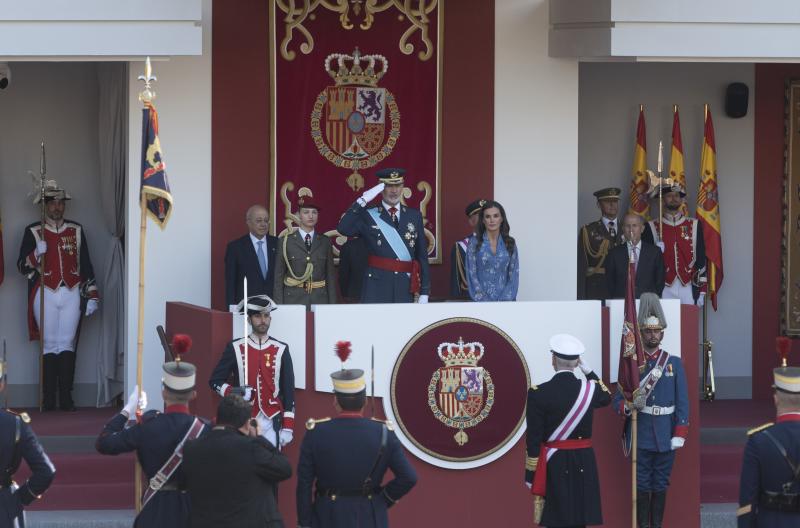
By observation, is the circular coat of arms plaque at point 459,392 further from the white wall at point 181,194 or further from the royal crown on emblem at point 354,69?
the royal crown on emblem at point 354,69

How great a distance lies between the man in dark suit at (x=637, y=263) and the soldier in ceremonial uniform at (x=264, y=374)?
391 cm

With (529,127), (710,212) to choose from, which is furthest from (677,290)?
(529,127)

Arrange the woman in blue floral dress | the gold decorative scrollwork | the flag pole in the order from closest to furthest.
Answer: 1. the woman in blue floral dress
2. the gold decorative scrollwork
3. the flag pole

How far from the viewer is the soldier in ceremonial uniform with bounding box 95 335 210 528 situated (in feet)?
28.0

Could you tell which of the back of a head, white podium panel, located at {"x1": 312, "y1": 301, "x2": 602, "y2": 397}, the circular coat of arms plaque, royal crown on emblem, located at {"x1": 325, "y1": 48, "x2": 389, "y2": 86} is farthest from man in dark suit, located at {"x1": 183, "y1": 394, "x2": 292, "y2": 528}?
royal crown on emblem, located at {"x1": 325, "y1": 48, "x2": 389, "y2": 86}

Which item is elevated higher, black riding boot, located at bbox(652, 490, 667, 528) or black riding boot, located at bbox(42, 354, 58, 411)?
black riding boot, located at bbox(42, 354, 58, 411)

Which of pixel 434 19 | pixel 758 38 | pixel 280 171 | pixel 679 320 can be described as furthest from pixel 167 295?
pixel 758 38

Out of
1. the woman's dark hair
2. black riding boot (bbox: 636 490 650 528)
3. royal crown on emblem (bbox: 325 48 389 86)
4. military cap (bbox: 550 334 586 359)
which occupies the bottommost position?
black riding boot (bbox: 636 490 650 528)

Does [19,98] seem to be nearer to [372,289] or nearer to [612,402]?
[372,289]

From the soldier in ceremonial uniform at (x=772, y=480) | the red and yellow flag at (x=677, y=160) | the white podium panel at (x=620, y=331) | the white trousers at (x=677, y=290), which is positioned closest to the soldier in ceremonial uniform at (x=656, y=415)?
the white podium panel at (x=620, y=331)

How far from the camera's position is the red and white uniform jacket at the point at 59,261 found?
47.8 ft

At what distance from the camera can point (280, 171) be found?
44.3 ft

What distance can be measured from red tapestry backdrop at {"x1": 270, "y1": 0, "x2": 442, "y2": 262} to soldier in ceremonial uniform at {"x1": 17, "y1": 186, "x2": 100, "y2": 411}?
222 centimetres

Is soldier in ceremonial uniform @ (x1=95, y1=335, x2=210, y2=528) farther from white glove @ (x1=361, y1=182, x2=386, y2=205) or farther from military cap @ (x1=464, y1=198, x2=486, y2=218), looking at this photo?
military cap @ (x1=464, y1=198, x2=486, y2=218)
